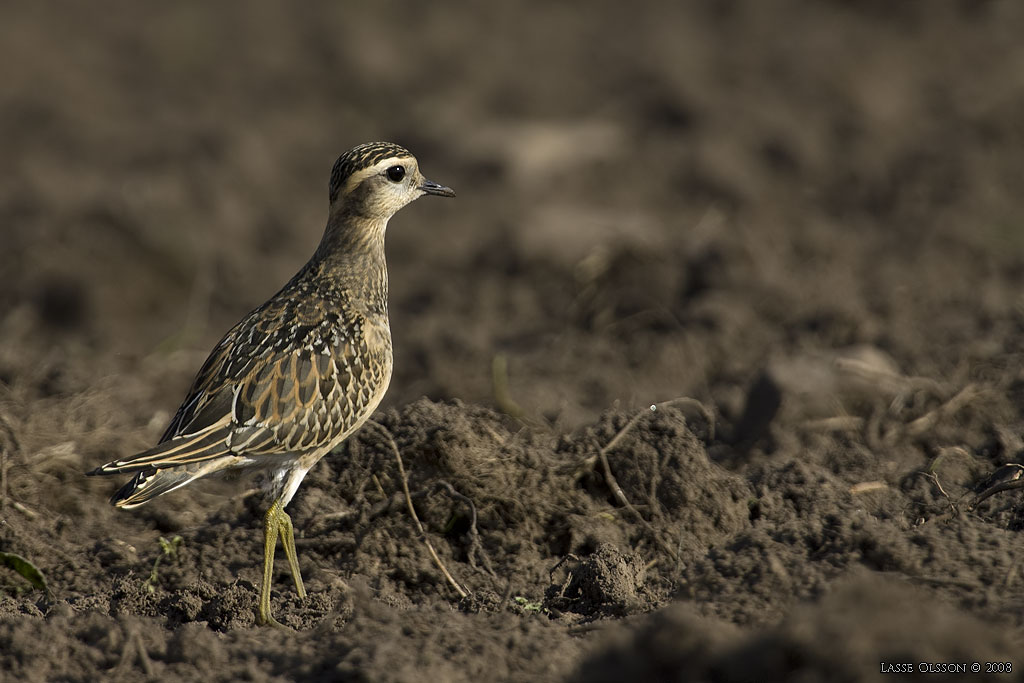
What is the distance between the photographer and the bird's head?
6535 mm

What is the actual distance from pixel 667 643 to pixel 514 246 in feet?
25.6

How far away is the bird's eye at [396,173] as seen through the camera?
6.63 metres

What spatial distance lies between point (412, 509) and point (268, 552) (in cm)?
75

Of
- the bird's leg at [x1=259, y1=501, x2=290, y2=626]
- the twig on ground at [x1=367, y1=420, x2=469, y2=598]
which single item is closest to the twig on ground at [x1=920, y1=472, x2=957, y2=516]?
the twig on ground at [x1=367, y1=420, x2=469, y2=598]

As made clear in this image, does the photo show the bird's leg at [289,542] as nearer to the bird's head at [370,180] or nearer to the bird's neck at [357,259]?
the bird's neck at [357,259]

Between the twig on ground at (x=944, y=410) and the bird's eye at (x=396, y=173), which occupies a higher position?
the bird's eye at (x=396, y=173)

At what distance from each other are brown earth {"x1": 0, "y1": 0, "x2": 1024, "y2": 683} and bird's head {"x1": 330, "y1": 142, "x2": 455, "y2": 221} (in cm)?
113

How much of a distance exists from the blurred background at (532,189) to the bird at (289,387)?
1.84 meters

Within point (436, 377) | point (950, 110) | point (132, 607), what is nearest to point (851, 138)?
point (950, 110)

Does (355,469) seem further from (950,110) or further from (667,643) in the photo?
(950,110)

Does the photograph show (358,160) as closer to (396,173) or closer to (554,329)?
(396,173)

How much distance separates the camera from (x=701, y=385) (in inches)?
343

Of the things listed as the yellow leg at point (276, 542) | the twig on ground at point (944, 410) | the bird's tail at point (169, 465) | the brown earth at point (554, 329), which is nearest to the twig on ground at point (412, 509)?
the brown earth at point (554, 329)

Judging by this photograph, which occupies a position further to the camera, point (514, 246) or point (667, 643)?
point (514, 246)
